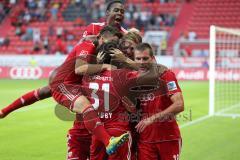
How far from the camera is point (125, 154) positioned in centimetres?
510

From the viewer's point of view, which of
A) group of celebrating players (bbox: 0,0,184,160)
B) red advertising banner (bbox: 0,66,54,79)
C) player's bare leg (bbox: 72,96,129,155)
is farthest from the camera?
red advertising banner (bbox: 0,66,54,79)

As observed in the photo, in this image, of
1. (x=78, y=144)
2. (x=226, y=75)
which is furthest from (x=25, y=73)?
(x=78, y=144)

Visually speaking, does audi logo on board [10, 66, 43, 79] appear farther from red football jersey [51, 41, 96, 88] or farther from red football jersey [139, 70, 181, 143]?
red football jersey [139, 70, 181, 143]

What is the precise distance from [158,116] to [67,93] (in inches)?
45.9

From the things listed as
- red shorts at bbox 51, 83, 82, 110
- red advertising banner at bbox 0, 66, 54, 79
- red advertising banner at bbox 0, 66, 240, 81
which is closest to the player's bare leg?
red shorts at bbox 51, 83, 82, 110

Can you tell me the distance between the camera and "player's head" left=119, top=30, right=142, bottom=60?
18.0ft

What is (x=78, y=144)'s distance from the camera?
5691 mm

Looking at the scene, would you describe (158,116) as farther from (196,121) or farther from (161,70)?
(196,121)

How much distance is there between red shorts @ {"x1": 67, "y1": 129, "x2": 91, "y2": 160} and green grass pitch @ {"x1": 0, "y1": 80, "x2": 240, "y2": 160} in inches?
95.5

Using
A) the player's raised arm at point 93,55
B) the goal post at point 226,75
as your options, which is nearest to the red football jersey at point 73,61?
the player's raised arm at point 93,55

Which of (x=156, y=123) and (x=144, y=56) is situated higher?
(x=144, y=56)

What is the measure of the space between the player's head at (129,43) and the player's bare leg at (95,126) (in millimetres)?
681

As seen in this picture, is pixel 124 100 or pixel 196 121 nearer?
pixel 124 100

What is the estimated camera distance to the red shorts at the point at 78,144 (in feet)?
18.5
